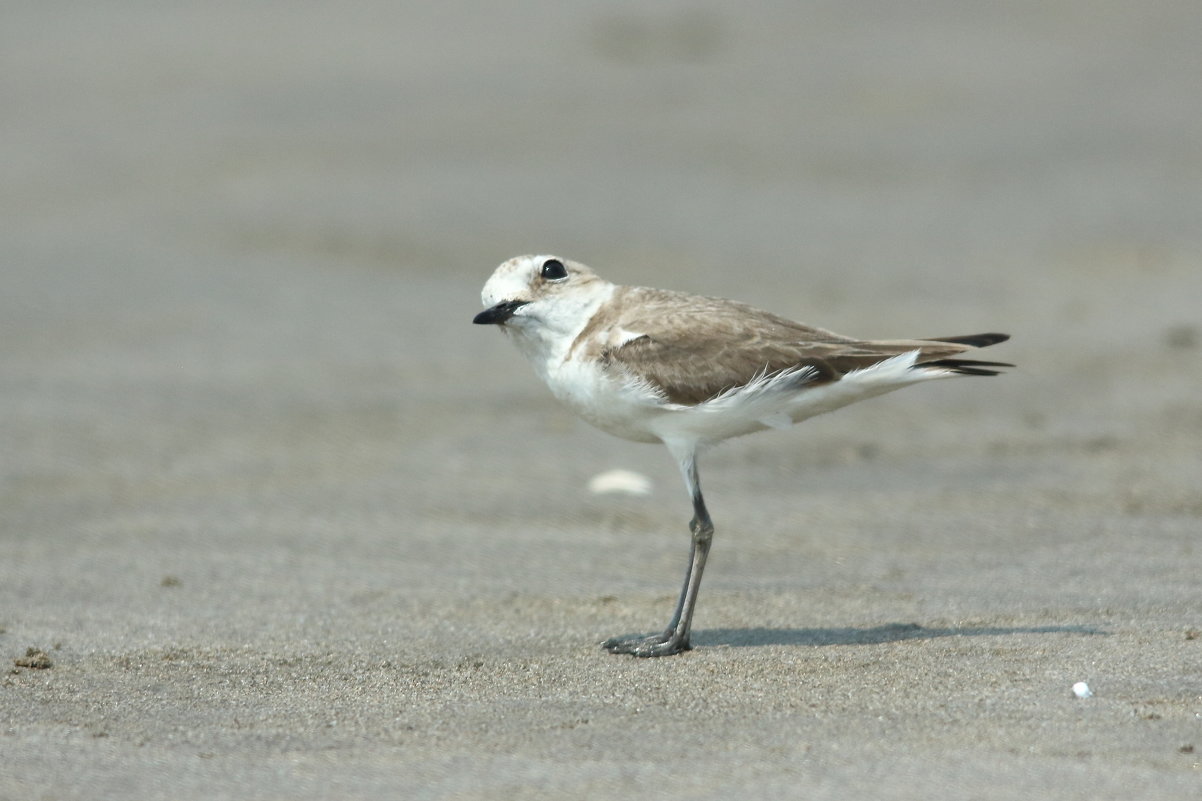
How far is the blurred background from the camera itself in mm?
6746

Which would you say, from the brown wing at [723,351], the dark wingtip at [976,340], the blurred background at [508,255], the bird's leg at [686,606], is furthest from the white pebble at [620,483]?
the dark wingtip at [976,340]

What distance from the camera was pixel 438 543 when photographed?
6480 mm

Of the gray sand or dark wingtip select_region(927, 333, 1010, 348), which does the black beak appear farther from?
dark wingtip select_region(927, 333, 1010, 348)

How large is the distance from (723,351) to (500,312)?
80 centimetres

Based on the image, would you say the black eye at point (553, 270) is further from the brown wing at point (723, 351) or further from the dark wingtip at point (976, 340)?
the dark wingtip at point (976, 340)

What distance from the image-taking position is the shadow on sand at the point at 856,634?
5.01 metres

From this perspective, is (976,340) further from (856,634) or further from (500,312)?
(500,312)

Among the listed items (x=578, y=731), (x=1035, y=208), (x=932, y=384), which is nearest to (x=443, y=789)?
(x=578, y=731)

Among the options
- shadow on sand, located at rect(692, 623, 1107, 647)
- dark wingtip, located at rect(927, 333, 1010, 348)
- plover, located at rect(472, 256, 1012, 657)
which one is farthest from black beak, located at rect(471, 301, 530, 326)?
dark wingtip, located at rect(927, 333, 1010, 348)

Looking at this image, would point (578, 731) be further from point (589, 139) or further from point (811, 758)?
point (589, 139)

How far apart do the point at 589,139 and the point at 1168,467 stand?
19.7 feet

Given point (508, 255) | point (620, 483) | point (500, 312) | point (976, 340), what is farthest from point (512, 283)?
point (508, 255)

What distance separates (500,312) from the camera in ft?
17.1

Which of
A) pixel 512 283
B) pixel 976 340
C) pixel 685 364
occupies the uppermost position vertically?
pixel 512 283
